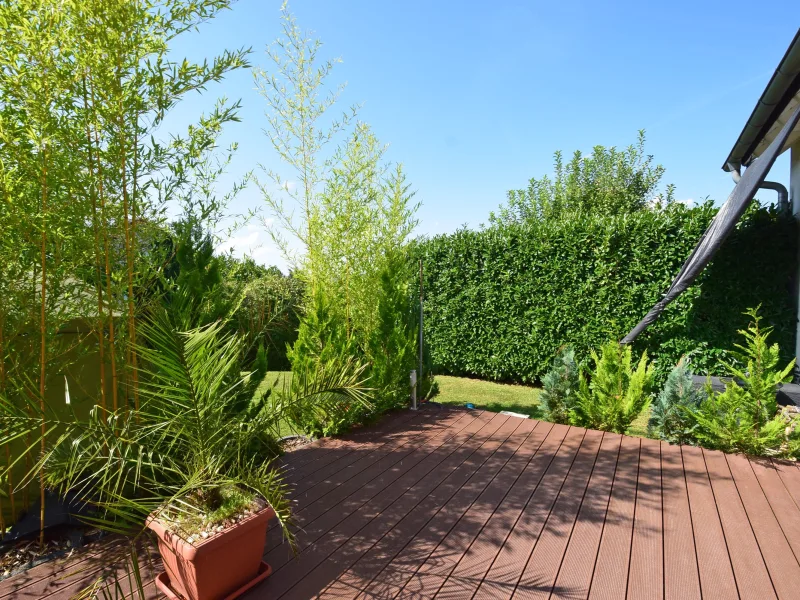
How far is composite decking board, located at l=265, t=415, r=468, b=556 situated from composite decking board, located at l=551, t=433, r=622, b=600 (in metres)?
1.24

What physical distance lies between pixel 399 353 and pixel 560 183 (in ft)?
26.9

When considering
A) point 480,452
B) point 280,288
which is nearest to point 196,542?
point 480,452

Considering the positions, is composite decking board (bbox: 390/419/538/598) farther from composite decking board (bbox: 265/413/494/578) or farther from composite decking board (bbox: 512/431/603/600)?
composite decking board (bbox: 265/413/494/578)

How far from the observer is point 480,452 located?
3.38 meters

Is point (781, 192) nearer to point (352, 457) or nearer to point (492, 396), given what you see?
point (492, 396)

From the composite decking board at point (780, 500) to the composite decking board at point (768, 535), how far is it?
23mm

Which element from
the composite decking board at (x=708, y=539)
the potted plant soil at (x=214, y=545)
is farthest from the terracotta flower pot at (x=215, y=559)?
the composite decking board at (x=708, y=539)

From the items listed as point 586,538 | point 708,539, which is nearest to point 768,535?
point 708,539

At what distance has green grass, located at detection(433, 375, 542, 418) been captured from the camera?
208 inches

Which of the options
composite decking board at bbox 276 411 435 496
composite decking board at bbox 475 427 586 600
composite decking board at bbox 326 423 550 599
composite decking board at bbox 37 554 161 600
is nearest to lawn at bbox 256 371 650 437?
composite decking board at bbox 276 411 435 496

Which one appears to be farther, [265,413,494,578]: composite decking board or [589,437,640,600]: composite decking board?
[265,413,494,578]: composite decking board

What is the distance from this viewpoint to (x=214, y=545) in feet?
5.04

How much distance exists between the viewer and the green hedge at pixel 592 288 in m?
4.23

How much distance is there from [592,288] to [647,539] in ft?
12.3
